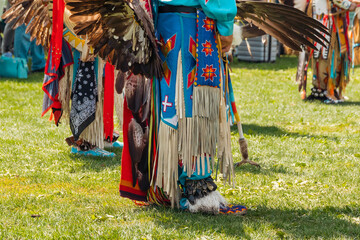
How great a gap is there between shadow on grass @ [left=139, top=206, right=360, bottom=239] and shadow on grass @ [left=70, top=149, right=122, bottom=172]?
1.28 meters

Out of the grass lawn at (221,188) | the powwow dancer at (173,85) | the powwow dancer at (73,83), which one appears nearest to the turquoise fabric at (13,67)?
the grass lawn at (221,188)

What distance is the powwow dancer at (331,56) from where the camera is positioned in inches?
305

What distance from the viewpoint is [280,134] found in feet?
20.2

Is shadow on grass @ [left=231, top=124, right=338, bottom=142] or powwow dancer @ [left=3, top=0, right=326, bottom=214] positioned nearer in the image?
powwow dancer @ [left=3, top=0, right=326, bottom=214]

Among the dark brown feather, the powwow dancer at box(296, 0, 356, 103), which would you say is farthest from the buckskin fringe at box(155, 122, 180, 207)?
the powwow dancer at box(296, 0, 356, 103)

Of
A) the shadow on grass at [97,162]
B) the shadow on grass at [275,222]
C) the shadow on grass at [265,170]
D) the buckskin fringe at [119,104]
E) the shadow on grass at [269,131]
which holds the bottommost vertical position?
the shadow on grass at [269,131]

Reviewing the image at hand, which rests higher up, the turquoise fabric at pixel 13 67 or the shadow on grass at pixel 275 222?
the shadow on grass at pixel 275 222

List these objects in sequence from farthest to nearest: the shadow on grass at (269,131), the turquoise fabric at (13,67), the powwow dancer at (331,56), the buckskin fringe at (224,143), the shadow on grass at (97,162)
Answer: the turquoise fabric at (13,67) → the powwow dancer at (331,56) → the shadow on grass at (269,131) → the shadow on grass at (97,162) → the buckskin fringe at (224,143)

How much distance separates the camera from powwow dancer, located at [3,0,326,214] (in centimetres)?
311

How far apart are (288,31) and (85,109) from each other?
2.02m

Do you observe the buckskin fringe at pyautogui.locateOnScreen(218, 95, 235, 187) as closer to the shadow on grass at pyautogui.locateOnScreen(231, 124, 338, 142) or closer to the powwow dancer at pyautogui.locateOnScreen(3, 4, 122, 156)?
the powwow dancer at pyautogui.locateOnScreen(3, 4, 122, 156)

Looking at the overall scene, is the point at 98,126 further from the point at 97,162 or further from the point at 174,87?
the point at 174,87

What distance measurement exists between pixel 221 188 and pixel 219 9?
1.45 metres

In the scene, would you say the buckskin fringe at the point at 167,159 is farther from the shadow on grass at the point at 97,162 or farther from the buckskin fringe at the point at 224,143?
the shadow on grass at the point at 97,162
